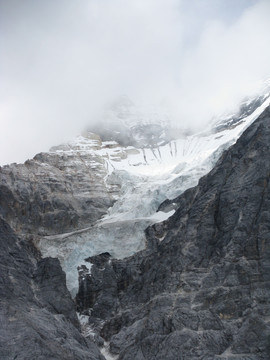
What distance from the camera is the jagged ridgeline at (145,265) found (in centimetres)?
5084

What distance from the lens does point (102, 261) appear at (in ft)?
301

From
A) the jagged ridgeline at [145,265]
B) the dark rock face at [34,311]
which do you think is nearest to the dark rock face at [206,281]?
the jagged ridgeline at [145,265]

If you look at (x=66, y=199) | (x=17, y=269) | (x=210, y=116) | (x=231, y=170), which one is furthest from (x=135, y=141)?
(x=17, y=269)

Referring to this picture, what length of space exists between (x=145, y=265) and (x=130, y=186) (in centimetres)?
4879

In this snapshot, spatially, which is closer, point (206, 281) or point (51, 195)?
point (206, 281)

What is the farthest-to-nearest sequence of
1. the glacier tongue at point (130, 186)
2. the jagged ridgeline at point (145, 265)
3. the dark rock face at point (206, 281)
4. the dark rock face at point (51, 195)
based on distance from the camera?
the dark rock face at point (51, 195) < the glacier tongue at point (130, 186) < the dark rock face at point (206, 281) < the jagged ridgeline at point (145, 265)

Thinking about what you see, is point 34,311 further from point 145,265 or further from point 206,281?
point 145,265

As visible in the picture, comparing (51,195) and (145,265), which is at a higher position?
(51,195)

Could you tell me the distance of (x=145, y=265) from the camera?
79000mm

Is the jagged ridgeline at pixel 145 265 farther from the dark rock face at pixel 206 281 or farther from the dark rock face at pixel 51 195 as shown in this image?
the dark rock face at pixel 51 195

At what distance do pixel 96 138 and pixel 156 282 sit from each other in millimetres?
106194

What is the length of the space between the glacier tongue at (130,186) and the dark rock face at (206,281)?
960cm

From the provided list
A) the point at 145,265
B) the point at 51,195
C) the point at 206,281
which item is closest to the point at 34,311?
the point at 206,281

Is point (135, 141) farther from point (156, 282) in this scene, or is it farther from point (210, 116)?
point (156, 282)
